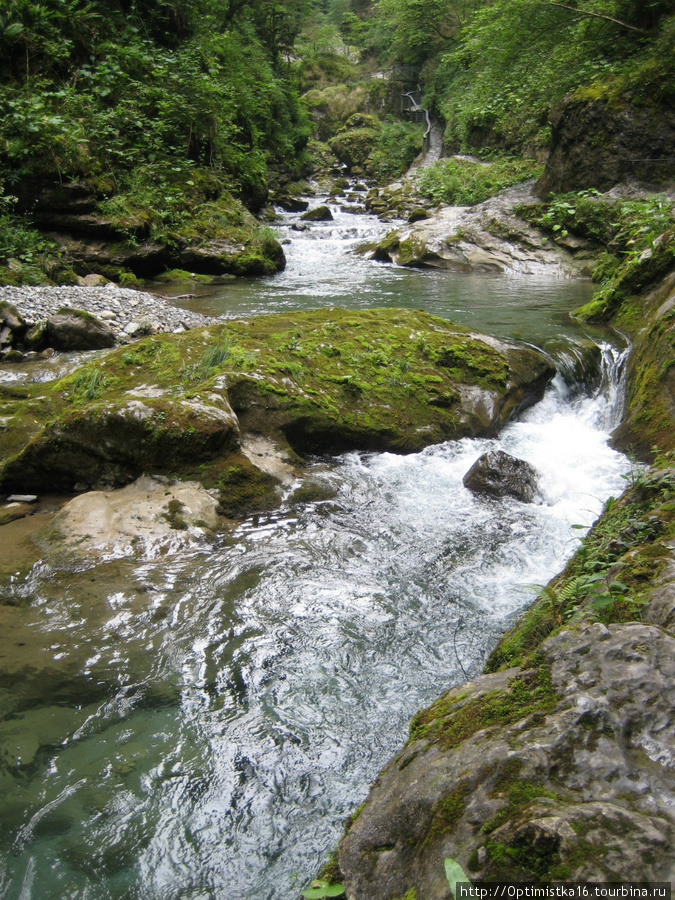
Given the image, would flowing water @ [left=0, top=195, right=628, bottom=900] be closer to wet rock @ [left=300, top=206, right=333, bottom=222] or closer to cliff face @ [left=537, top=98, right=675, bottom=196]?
cliff face @ [left=537, top=98, right=675, bottom=196]

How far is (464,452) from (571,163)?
1410 cm

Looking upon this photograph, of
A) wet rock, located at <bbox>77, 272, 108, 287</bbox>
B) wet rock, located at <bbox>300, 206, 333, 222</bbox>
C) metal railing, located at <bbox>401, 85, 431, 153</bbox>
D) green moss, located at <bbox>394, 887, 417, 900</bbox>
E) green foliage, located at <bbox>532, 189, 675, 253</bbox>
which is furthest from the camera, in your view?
metal railing, located at <bbox>401, 85, 431, 153</bbox>

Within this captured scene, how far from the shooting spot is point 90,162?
13.1 m

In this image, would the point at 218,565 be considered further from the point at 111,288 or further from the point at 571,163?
the point at 571,163

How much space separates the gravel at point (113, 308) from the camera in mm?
8555

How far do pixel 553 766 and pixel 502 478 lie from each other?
143 inches

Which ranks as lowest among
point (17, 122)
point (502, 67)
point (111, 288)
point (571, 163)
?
point (111, 288)

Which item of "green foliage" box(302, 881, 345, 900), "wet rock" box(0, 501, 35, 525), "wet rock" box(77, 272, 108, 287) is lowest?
"wet rock" box(77, 272, 108, 287)

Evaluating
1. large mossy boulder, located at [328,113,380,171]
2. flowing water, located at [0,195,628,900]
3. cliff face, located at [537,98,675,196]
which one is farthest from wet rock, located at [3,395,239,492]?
large mossy boulder, located at [328,113,380,171]

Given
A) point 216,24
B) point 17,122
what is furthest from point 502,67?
point 17,122

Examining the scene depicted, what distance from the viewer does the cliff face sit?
47.8ft

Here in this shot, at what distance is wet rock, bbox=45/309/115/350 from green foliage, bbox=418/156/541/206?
53.4 ft

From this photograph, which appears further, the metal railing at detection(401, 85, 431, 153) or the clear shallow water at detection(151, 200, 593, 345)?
the metal railing at detection(401, 85, 431, 153)

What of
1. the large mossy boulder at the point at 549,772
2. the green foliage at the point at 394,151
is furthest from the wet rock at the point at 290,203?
the large mossy boulder at the point at 549,772
